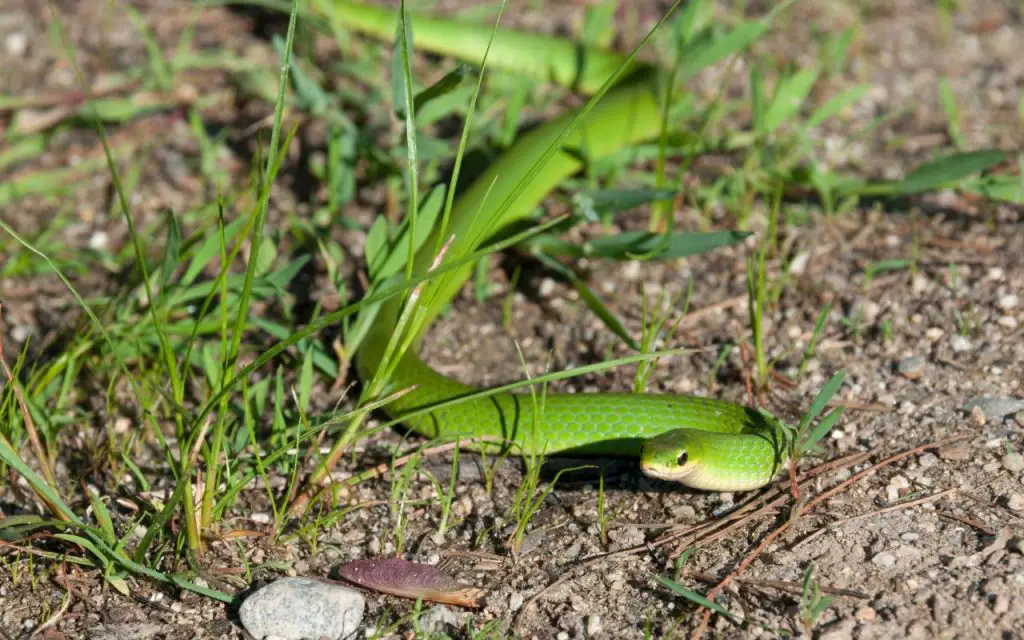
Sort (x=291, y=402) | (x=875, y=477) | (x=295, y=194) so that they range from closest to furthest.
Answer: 1. (x=875, y=477)
2. (x=291, y=402)
3. (x=295, y=194)

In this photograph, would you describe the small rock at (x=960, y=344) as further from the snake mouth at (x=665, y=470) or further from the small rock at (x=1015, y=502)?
the snake mouth at (x=665, y=470)

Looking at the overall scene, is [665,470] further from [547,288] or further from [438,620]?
[547,288]

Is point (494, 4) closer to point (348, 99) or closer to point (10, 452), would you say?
point (348, 99)

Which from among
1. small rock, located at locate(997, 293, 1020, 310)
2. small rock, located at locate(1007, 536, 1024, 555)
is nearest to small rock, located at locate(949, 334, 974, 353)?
small rock, located at locate(997, 293, 1020, 310)

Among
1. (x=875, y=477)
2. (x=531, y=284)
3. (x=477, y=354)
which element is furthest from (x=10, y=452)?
(x=875, y=477)

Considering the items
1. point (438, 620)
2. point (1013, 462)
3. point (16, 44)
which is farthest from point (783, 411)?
point (16, 44)

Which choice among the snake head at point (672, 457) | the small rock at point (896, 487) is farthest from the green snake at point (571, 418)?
the small rock at point (896, 487)
